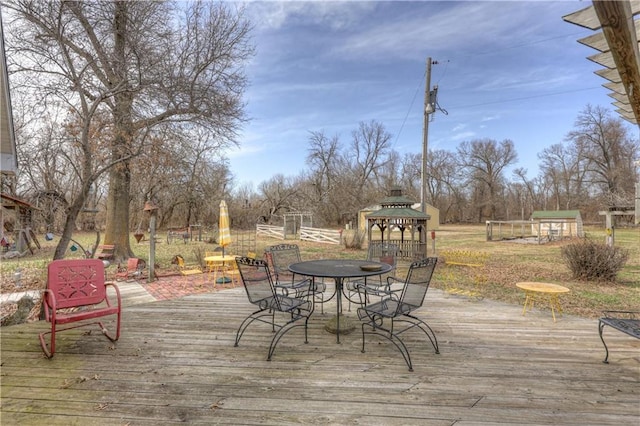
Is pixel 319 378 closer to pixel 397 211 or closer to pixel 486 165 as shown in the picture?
pixel 397 211

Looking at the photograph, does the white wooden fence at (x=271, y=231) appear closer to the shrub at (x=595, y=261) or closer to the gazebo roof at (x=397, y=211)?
the gazebo roof at (x=397, y=211)

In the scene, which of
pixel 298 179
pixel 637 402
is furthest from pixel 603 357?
pixel 298 179

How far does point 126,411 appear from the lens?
2.07 metres

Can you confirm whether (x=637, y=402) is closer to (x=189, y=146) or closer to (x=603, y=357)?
(x=603, y=357)

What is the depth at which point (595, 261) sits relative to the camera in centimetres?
690

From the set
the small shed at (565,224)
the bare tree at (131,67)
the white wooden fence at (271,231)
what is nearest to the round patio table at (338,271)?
the bare tree at (131,67)

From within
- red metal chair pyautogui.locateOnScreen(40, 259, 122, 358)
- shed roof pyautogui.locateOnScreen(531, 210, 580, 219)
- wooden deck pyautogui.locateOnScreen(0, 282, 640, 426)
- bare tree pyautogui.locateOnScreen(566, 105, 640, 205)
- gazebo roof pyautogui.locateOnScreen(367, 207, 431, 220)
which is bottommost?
wooden deck pyautogui.locateOnScreen(0, 282, 640, 426)

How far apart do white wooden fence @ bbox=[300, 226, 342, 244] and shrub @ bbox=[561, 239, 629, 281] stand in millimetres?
10013

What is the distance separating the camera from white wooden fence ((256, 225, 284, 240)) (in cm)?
1972

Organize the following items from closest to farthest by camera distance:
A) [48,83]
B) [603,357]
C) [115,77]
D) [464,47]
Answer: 1. [603,357]
2. [48,83]
3. [115,77]
4. [464,47]

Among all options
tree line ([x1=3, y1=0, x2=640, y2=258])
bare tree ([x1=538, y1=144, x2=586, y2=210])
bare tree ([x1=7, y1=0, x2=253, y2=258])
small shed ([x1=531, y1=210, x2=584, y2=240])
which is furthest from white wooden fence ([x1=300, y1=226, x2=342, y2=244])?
bare tree ([x1=538, y1=144, x2=586, y2=210])

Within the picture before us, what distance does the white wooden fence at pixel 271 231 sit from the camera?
19719mm

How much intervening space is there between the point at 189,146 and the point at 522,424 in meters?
10.1

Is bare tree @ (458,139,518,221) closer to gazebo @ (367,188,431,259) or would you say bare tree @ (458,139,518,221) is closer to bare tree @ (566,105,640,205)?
bare tree @ (566,105,640,205)
